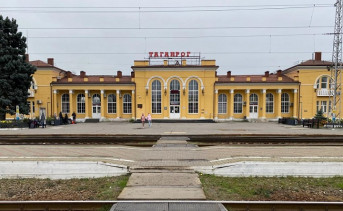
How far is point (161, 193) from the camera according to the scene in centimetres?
580

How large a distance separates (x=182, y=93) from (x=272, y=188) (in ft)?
102

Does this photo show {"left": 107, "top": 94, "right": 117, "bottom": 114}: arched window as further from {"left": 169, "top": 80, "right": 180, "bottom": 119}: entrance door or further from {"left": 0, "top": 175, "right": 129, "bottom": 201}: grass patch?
{"left": 0, "top": 175, "right": 129, "bottom": 201}: grass patch

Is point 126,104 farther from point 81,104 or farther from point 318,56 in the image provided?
point 318,56

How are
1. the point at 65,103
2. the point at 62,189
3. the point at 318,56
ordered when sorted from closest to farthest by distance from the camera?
the point at 62,189
the point at 65,103
the point at 318,56

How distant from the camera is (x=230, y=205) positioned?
17.7 ft

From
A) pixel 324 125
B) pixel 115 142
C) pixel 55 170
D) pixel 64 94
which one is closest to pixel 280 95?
pixel 324 125

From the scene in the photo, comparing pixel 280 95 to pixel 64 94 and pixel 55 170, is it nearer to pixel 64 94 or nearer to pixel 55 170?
pixel 64 94

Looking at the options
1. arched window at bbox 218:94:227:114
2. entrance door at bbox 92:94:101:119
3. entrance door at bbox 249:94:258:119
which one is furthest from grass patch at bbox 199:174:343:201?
entrance door at bbox 92:94:101:119

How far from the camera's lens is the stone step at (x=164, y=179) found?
6.49 meters

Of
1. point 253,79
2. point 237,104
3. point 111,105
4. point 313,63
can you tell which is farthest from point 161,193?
point 313,63

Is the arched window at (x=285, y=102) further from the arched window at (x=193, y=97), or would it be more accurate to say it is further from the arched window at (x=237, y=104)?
the arched window at (x=193, y=97)

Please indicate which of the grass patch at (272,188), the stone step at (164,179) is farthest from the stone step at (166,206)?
the stone step at (164,179)

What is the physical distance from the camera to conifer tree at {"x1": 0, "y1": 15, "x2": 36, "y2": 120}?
28312mm

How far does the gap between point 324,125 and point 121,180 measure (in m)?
27.9
